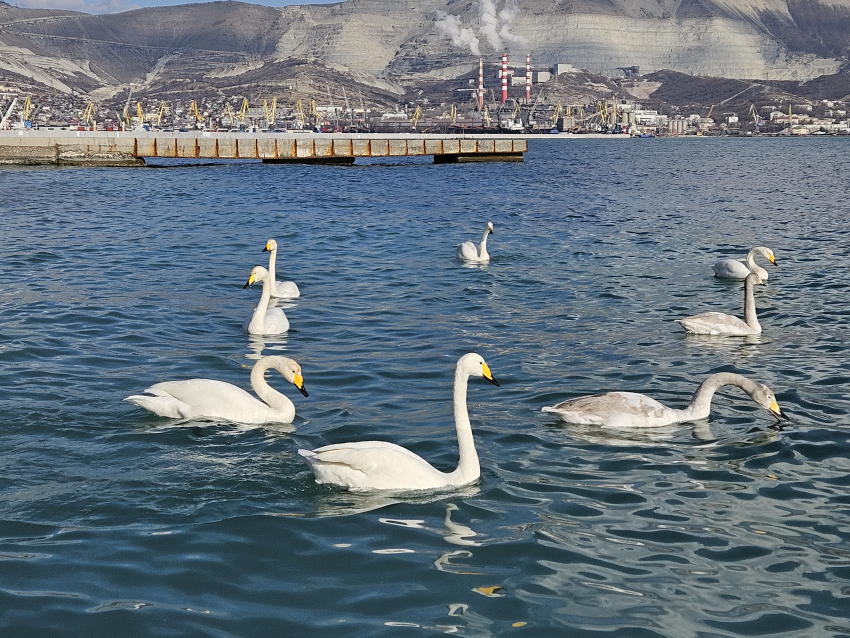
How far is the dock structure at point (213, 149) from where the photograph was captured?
56281 millimetres

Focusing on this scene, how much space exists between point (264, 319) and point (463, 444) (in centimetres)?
641

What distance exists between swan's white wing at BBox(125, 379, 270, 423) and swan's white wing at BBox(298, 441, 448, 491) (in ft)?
5.90

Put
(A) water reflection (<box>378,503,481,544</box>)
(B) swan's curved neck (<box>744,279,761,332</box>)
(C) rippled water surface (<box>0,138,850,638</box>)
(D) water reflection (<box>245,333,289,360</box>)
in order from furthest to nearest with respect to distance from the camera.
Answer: (B) swan's curved neck (<box>744,279,761,332</box>) < (D) water reflection (<box>245,333,289,360</box>) < (A) water reflection (<box>378,503,481,544</box>) < (C) rippled water surface (<box>0,138,850,638</box>)

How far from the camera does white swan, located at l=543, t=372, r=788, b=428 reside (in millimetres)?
8805

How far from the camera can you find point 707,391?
9062 mm

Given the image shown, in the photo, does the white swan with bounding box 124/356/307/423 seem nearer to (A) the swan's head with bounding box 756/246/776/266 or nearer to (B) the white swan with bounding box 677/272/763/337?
(B) the white swan with bounding box 677/272/763/337

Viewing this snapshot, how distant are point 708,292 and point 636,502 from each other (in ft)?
34.6

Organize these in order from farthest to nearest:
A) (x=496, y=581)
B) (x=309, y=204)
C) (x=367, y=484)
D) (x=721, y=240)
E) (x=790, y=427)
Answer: (x=309, y=204)
(x=721, y=240)
(x=790, y=427)
(x=367, y=484)
(x=496, y=581)

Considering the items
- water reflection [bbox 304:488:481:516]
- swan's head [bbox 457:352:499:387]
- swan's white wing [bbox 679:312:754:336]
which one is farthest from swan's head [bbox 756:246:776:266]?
water reflection [bbox 304:488:481:516]

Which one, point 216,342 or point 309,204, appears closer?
point 216,342

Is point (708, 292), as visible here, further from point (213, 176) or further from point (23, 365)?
point (213, 176)

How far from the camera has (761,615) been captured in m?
5.41

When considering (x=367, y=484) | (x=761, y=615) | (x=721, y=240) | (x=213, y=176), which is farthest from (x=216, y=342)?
(x=213, y=176)

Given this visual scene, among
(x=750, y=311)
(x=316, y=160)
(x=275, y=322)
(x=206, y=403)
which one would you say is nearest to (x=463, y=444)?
(x=206, y=403)
